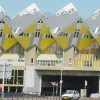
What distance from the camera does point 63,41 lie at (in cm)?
9244

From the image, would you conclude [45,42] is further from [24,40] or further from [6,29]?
[6,29]

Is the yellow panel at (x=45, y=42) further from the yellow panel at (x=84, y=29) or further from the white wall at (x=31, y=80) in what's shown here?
the yellow panel at (x=84, y=29)

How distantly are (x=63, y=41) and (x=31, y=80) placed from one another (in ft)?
35.5

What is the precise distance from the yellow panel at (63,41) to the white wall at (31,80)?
8.13 metres

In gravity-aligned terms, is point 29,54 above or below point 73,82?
above

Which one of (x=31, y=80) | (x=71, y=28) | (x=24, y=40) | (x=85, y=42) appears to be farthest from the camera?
(x=85, y=42)

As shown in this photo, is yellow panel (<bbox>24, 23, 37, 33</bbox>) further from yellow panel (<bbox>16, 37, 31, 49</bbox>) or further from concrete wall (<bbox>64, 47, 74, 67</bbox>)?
concrete wall (<bbox>64, 47, 74, 67</bbox>)

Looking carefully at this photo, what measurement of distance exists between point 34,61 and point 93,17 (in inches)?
629

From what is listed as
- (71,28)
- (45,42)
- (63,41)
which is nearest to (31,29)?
(45,42)

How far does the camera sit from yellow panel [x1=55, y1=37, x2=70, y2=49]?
302ft

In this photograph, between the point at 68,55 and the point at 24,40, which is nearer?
the point at 24,40

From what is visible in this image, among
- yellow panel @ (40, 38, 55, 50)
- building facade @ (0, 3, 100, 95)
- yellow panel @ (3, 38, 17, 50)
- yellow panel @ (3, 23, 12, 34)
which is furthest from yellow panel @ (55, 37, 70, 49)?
yellow panel @ (3, 23, 12, 34)

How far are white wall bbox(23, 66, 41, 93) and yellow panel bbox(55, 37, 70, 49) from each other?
8125 mm

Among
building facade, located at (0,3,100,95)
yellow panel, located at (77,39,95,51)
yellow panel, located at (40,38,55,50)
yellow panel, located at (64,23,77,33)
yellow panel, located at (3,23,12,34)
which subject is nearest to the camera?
building facade, located at (0,3,100,95)
